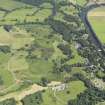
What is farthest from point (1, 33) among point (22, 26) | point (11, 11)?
point (11, 11)

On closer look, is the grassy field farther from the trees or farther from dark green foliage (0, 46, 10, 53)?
dark green foliage (0, 46, 10, 53)

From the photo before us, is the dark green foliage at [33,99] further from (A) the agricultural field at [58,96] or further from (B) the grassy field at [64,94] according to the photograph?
(B) the grassy field at [64,94]

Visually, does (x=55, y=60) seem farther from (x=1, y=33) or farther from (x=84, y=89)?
(x=1, y=33)

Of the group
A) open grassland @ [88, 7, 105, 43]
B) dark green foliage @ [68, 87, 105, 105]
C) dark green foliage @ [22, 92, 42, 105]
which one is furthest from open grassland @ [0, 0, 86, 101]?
open grassland @ [88, 7, 105, 43]

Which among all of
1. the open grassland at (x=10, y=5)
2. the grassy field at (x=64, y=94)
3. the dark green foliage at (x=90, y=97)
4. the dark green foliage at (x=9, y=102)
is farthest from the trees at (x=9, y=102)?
the open grassland at (x=10, y=5)

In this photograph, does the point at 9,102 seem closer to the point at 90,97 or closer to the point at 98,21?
the point at 90,97
